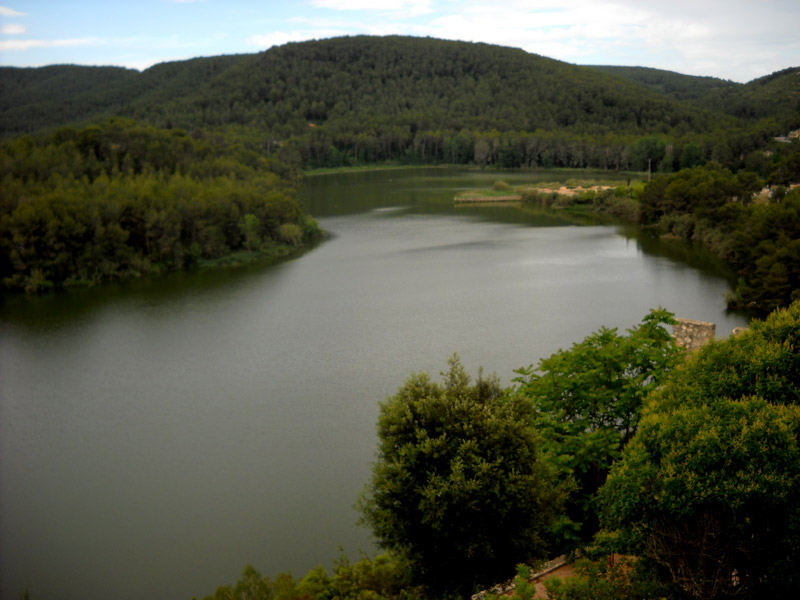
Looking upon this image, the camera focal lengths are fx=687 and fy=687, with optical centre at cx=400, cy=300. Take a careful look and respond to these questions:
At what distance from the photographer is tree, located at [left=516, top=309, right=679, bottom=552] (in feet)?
36.3

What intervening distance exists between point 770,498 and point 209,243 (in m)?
36.7

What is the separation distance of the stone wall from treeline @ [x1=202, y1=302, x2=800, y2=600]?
2683 millimetres

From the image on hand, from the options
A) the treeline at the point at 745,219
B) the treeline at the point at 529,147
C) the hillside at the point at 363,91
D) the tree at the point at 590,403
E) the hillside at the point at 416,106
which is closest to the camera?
the tree at the point at 590,403

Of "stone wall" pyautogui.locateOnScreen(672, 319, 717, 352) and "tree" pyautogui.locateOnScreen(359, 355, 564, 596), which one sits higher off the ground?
"stone wall" pyautogui.locateOnScreen(672, 319, 717, 352)

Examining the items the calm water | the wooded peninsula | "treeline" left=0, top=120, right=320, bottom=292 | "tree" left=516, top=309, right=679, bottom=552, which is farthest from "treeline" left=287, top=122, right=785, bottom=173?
"tree" left=516, top=309, right=679, bottom=552

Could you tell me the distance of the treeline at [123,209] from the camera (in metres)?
34.5

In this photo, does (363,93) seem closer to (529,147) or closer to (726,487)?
(529,147)

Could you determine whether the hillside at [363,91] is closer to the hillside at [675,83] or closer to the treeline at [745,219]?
the hillside at [675,83]

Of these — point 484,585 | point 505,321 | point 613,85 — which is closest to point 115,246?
point 505,321

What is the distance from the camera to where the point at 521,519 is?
9719 mm

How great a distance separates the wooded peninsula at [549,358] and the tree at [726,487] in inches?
0.9

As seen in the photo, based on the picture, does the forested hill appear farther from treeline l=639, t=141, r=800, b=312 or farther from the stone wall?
the stone wall

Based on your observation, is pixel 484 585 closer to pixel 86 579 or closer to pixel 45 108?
pixel 86 579

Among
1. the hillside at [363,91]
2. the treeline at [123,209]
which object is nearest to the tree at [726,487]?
the treeline at [123,209]
